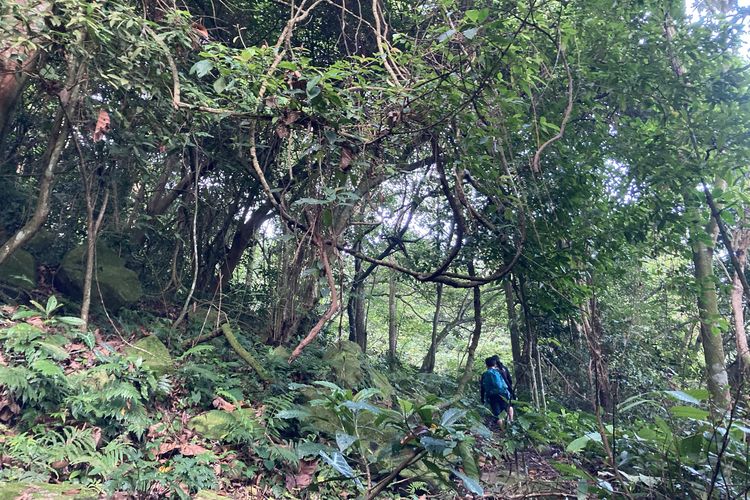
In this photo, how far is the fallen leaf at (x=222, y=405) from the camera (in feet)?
15.0

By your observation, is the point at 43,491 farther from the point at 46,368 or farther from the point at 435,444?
the point at 435,444

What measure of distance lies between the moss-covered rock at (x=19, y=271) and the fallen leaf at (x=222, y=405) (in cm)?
269

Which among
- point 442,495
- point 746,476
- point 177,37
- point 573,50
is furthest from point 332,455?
point 573,50

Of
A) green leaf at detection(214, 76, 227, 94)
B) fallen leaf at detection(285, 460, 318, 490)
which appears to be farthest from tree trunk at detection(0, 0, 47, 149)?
fallen leaf at detection(285, 460, 318, 490)

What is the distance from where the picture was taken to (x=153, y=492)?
131 inches

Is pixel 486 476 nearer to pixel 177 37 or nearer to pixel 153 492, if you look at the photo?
pixel 153 492

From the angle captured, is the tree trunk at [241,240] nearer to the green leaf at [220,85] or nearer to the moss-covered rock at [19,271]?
the moss-covered rock at [19,271]

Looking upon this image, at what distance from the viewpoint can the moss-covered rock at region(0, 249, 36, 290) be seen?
527 centimetres

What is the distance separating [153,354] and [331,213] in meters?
2.70

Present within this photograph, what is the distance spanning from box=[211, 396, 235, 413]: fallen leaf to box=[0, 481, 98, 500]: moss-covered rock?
1.51m

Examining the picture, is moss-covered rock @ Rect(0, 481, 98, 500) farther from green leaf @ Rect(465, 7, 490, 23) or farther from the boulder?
green leaf @ Rect(465, 7, 490, 23)

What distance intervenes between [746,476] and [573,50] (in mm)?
4345

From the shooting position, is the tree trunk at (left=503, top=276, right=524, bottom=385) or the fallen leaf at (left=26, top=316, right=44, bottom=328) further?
the tree trunk at (left=503, top=276, right=524, bottom=385)

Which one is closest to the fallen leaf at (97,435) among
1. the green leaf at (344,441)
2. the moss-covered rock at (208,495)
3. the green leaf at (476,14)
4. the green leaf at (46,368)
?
the green leaf at (46,368)
